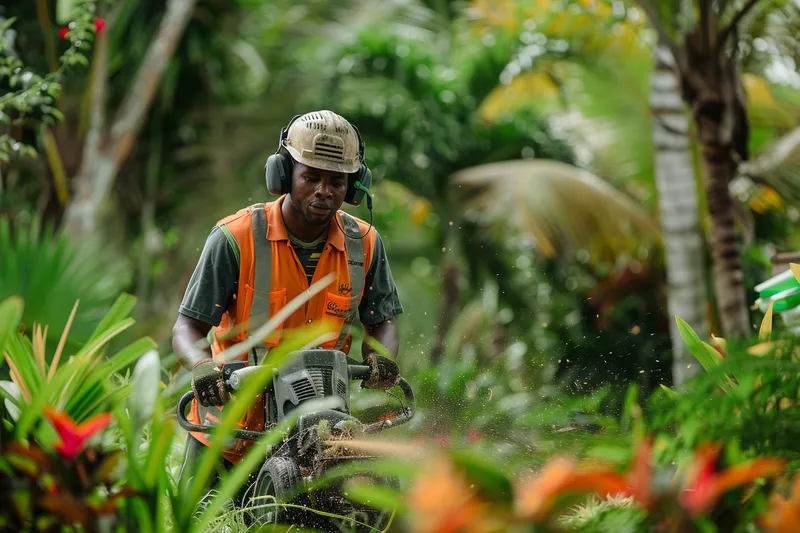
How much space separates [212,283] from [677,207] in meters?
7.16

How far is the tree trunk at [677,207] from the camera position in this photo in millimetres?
9852

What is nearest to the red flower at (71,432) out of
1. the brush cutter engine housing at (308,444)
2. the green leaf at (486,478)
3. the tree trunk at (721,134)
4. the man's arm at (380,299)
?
the green leaf at (486,478)

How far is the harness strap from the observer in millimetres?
4055

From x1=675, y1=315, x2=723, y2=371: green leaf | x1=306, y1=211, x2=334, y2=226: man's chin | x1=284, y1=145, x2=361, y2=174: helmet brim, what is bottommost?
x1=675, y1=315, x2=723, y2=371: green leaf

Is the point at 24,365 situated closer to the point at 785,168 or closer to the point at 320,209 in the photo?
the point at 320,209

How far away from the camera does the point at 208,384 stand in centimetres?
337

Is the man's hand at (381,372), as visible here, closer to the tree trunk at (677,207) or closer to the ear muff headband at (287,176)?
the ear muff headband at (287,176)

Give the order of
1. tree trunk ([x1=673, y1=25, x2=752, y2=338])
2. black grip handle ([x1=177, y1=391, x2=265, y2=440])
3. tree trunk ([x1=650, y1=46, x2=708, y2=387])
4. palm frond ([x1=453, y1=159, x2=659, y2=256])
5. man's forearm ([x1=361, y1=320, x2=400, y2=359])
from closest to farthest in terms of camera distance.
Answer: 1. black grip handle ([x1=177, y1=391, x2=265, y2=440])
2. man's forearm ([x1=361, y1=320, x2=400, y2=359])
3. tree trunk ([x1=673, y1=25, x2=752, y2=338])
4. tree trunk ([x1=650, y1=46, x2=708, y2=387])
5. palm frond ([x1=453, y1=159, x2=659, y2=256])

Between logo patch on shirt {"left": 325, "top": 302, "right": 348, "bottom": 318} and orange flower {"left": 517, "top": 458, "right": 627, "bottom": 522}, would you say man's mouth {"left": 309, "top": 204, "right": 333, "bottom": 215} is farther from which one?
orange flower {"left": 517, "top": 458, "right": 627, "bottom": 522}

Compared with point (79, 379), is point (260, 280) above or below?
below

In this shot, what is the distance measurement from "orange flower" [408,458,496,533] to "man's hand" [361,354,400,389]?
2071 mm

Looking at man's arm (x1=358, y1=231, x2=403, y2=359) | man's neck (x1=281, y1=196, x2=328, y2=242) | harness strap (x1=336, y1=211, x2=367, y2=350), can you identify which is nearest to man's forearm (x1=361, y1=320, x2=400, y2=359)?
man's arm (x1=358, y1=231, x2=403, y2=359)

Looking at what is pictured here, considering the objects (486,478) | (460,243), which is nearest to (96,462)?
(486,478)

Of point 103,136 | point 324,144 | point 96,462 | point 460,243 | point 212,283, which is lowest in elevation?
point 460,243
